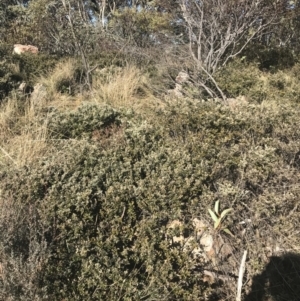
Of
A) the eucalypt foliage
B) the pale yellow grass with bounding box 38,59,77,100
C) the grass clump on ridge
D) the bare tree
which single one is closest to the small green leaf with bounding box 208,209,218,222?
the eucalypt foliage

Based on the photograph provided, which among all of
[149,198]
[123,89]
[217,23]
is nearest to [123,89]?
[123,89]

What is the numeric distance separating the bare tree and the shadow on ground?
4494 millimetres

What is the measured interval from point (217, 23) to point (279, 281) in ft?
19.4

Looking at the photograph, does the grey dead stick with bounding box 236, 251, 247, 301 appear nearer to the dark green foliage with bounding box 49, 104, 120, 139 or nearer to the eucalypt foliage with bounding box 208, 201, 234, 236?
the eucalypt foliage with bounding box 208, 201, 234, 236

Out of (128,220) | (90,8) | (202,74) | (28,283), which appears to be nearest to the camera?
(28,283)

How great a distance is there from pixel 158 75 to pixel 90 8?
14108 mm

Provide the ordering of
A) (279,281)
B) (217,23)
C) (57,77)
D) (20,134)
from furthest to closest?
(217,23)
(57,77)
(20,134)
(279,281)

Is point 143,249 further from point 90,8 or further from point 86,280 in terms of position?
point 90,8

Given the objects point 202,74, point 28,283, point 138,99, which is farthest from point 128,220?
point 202,74

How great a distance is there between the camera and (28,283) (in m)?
2.19

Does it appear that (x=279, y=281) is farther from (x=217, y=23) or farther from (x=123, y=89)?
(x=217, y=23)

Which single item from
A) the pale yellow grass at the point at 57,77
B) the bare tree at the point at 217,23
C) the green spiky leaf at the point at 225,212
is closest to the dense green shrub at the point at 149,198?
the green spiky leaf at the point at 225,212

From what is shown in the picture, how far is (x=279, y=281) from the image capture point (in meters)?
2.85

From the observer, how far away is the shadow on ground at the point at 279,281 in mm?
2729
